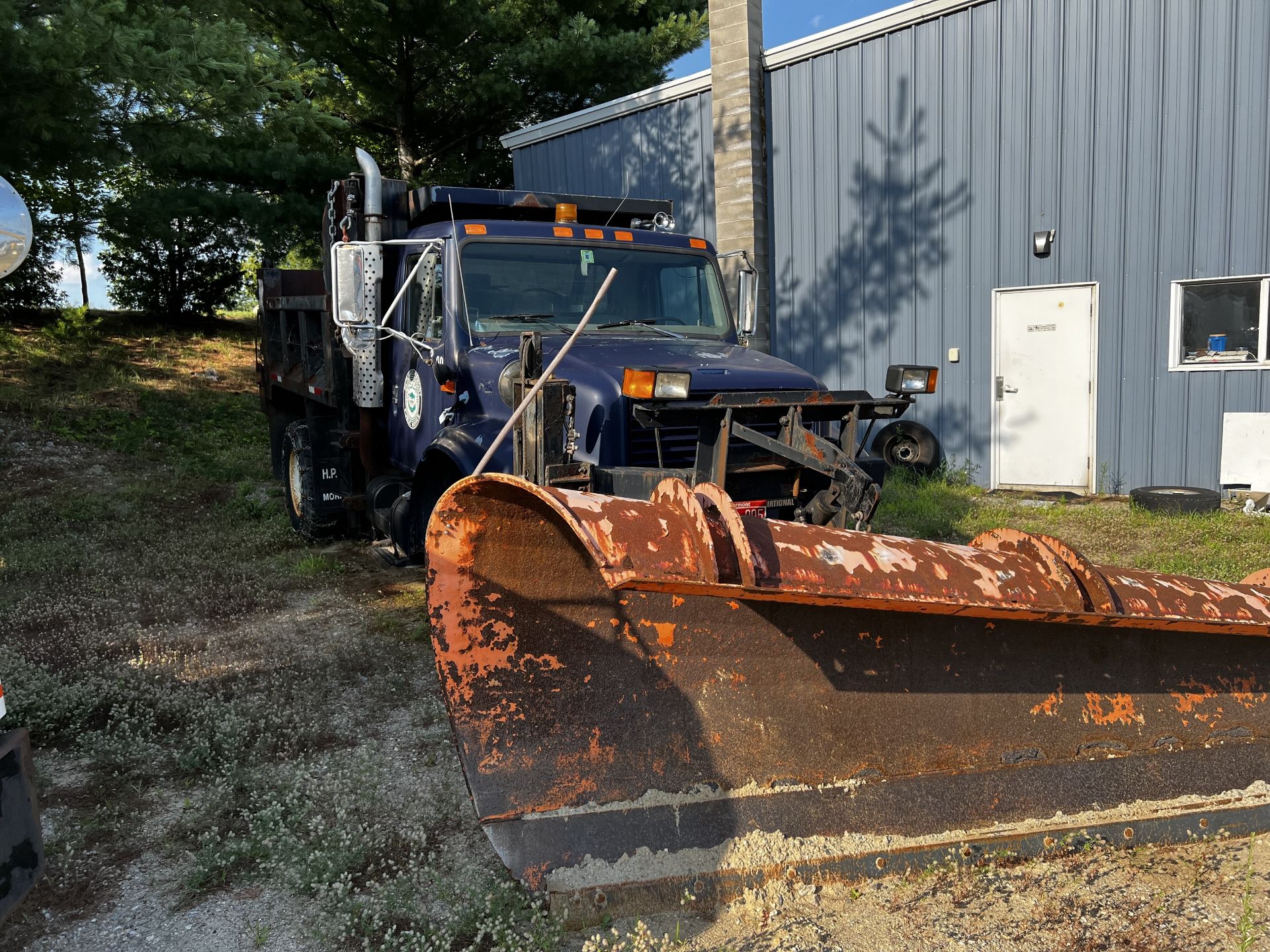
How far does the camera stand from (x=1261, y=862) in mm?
2936

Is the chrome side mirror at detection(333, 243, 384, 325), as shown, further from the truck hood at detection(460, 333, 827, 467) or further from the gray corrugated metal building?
the gray corrugated metal building

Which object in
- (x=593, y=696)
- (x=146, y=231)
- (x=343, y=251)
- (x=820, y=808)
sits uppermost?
(x=146, y=231)

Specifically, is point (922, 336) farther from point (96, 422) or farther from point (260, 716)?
point (96, 422)

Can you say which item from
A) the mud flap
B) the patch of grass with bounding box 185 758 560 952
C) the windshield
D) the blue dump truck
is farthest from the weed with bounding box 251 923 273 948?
the windshield

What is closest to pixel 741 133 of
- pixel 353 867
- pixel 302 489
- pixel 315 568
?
pixel 302 489

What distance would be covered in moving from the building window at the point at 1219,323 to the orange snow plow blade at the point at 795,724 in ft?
22.8

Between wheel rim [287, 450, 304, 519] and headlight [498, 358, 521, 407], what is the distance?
3.77 meters

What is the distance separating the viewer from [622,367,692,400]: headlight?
3.94 metres

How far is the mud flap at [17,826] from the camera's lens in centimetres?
196

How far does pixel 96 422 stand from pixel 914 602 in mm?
12675

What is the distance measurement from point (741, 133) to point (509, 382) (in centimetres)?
831

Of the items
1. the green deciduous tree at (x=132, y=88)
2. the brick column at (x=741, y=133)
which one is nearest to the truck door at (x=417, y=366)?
the green deciduous tree at (x=132, y=88)

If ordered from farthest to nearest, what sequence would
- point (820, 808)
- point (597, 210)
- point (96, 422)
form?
1. point (96, 422)
2. point (597, 210)
3. point (820, 808)

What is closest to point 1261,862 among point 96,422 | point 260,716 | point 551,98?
point 260,716
